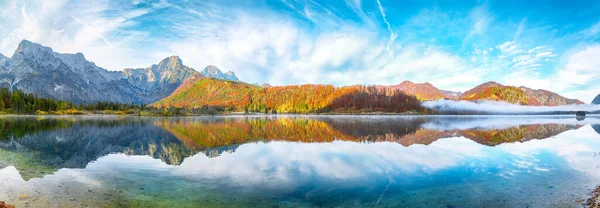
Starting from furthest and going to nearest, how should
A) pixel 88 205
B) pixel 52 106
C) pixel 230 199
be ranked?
pixel 52 106
pixel 230 199
pixel 88 205

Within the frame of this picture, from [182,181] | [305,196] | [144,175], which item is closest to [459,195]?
[305,196]

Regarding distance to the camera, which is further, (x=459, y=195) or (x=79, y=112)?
(x=79, y=112)

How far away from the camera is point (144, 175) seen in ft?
63.9

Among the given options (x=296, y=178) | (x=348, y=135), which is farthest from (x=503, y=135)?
(x=296, y=178)

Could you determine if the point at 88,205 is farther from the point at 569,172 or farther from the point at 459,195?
the point at 569,172

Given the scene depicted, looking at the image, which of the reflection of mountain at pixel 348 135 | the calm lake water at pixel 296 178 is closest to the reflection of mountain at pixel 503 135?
the reflection of mountain at pixel 348 135

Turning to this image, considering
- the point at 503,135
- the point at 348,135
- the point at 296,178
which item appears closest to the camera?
the point at 296,178

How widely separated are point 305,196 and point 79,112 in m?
216

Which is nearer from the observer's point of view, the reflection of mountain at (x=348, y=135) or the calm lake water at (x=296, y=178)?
the calm lake water at (x=296, y=178)

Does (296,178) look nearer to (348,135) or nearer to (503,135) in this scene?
(348,135)

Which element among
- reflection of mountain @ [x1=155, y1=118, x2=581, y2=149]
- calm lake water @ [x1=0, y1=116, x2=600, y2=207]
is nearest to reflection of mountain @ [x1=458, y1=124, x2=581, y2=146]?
reflection of mountain @ [x1=155, y1=118, x2=581, y2=149]

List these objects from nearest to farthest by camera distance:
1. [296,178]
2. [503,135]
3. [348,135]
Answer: [296,178]
[348,135]
[503,135]

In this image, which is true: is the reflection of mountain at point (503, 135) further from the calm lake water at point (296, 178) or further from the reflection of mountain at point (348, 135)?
the calm lake water at point (296, 178)

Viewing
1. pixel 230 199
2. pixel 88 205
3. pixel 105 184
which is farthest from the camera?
pixel 105 184
